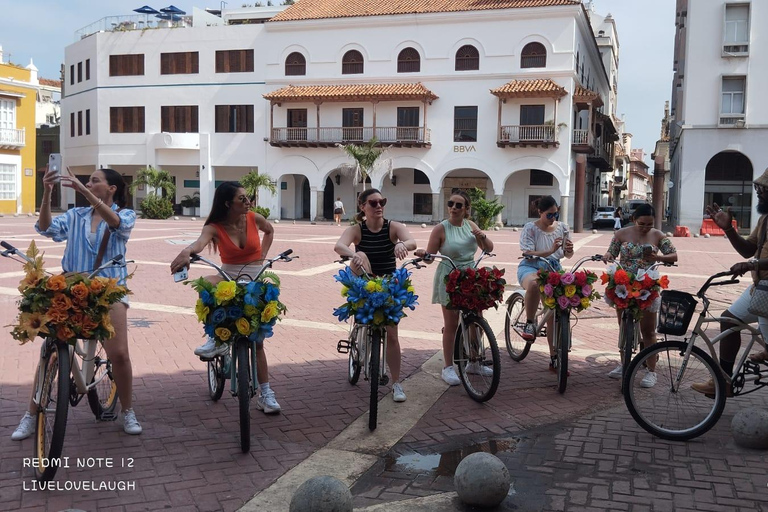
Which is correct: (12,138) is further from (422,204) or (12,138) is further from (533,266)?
(533,266)

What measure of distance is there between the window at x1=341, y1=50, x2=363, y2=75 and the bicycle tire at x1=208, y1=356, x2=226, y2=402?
3504 centimetres

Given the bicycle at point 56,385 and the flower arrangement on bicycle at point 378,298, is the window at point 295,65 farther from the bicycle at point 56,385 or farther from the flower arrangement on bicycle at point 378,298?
the bicycle at point 56,385

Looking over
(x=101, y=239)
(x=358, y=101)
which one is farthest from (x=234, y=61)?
(x=101, y=239)

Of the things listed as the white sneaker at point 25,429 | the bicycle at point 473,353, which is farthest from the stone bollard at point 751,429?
the white sneaker at point 25,429

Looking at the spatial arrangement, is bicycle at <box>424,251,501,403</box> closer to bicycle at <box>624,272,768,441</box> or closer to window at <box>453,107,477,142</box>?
bicycle at <box>624,272,768,441</box>

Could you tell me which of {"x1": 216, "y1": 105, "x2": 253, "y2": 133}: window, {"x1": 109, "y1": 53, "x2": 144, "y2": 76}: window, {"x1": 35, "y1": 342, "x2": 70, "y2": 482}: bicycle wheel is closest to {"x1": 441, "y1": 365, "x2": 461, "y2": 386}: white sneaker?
{"x1": 35, "y1": 342, "x2": 70, "y2": 482}: bicycle wheel

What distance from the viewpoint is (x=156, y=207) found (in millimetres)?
38875

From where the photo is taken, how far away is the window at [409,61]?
3816cm

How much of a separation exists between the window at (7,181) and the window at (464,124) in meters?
25.2

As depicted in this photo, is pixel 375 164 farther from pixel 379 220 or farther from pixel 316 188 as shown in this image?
pixel 379 220

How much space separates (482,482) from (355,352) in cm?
242

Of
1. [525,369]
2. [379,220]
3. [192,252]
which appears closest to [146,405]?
[192,252]

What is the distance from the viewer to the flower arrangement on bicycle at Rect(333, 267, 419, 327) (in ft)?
16.9

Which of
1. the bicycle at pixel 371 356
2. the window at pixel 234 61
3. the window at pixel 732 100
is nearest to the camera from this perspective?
the bicycle at pixel 371 356
